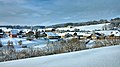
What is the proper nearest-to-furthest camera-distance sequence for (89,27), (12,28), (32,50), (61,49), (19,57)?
1. (19,57)
2. (32,50)
3. (61,49)
4. (12,28)
5. (89,27)

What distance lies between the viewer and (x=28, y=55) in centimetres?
902

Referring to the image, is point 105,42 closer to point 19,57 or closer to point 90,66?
point 19,57

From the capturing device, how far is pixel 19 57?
866 cm

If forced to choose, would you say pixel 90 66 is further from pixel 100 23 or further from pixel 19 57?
pixel 100 23

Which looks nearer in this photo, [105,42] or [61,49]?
[61,49]

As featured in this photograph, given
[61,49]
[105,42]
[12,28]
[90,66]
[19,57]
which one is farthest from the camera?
[12,28]

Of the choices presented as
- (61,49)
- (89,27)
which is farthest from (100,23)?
(61,49)

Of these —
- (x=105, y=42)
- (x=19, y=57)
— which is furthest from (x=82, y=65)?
(x=105, y=42)

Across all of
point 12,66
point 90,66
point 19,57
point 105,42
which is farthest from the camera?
point 105,42

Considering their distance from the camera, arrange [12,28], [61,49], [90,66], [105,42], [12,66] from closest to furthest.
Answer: [90,66]
[12,66]
[61,49]
[105,42]
[12,28]

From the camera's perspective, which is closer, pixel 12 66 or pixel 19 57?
pixel 12 66

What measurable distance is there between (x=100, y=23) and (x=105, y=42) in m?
34.8

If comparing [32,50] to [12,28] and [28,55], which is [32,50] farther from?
[12,28]

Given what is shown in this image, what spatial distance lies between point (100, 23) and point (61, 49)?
38.5 metres
